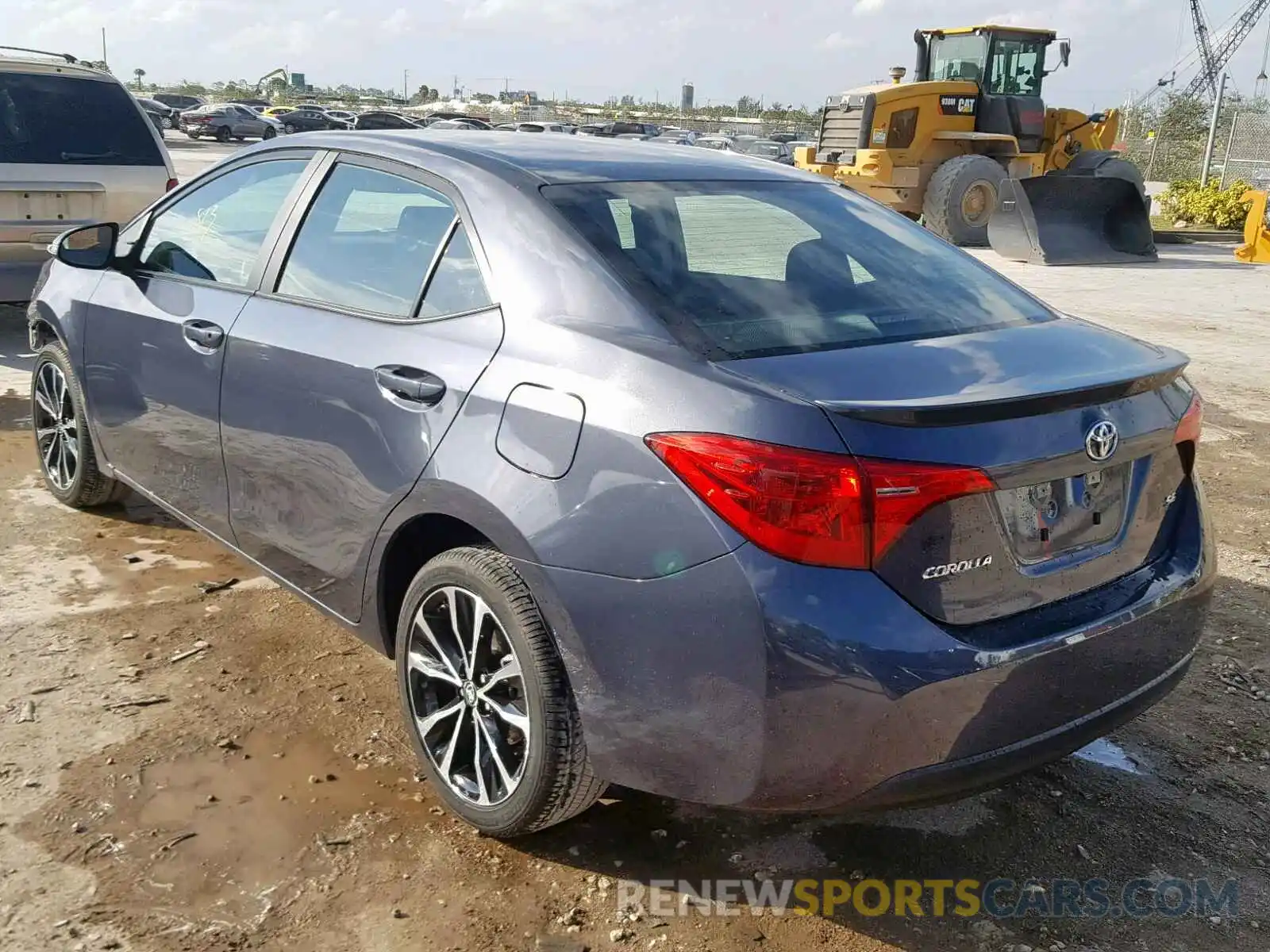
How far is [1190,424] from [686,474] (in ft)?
4.47

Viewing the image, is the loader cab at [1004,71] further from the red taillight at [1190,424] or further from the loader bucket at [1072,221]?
the red taillight at [1190,424]

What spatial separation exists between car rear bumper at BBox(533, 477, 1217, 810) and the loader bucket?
13619 mm

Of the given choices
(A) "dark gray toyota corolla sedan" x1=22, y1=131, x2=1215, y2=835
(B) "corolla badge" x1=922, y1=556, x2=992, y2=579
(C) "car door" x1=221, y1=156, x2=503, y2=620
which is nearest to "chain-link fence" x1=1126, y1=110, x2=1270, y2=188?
(A) "dark gray toyota corolla sedan" x1=22, y1=131, x2=1215, y2=835

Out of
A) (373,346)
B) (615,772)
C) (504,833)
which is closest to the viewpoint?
(615,772)

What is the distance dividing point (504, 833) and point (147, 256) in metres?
2.66

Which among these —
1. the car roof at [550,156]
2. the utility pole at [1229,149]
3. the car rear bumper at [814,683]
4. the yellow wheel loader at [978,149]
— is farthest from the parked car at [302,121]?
the car rear bumper at [814,683]

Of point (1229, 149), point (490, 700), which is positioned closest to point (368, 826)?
point (490, 700)

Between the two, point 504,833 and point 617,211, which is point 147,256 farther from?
point 504,833

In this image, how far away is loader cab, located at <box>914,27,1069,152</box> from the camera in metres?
17.6

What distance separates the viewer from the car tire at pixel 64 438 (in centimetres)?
474

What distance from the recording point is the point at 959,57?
18.0 m

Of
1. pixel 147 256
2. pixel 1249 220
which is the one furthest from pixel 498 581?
pixel 1249 220

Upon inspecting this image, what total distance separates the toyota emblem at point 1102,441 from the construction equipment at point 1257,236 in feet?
50.8

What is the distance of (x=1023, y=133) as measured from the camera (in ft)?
58.4
